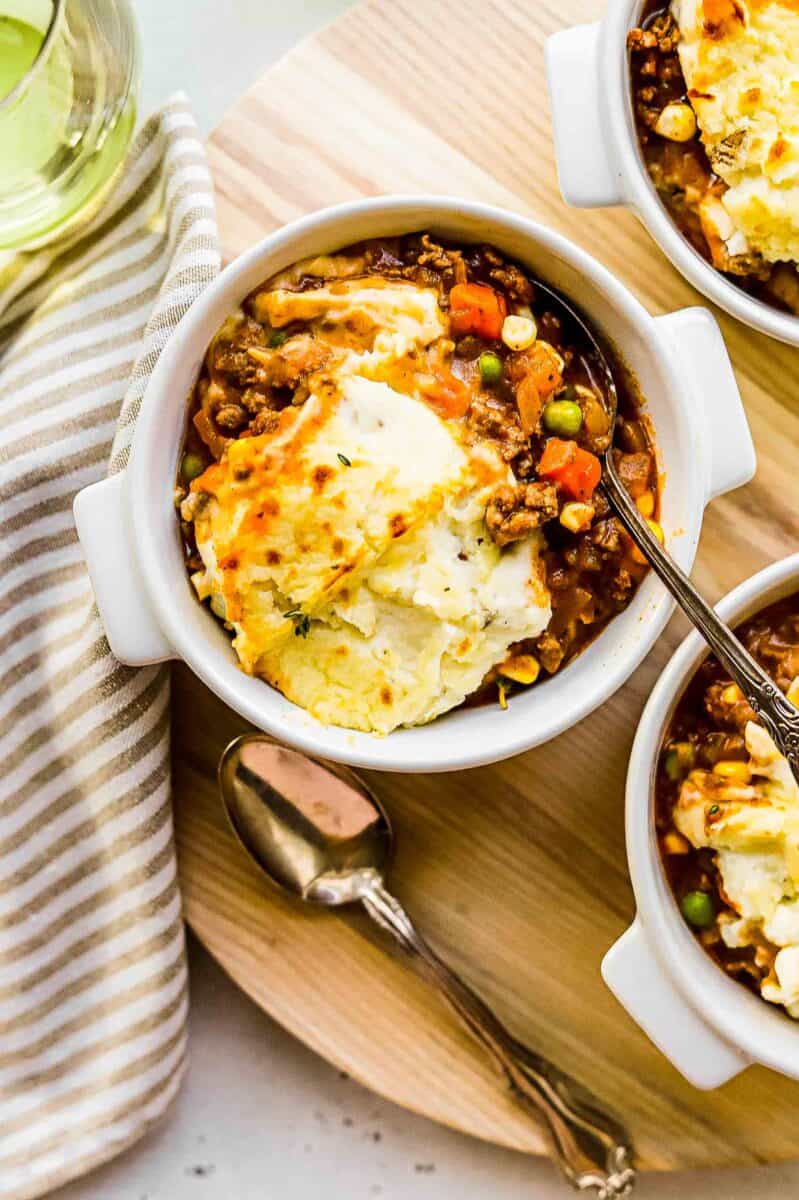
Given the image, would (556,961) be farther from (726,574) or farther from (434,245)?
(434,245)

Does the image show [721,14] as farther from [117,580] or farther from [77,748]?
[77,748]

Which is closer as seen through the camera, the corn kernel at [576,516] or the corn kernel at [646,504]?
the corn kernel at [576,516]

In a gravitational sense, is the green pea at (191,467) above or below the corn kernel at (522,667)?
above

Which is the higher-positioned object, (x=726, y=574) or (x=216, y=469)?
(x=216, y=469)

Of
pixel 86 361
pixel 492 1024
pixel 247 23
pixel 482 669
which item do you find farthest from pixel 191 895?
pixel 247 23

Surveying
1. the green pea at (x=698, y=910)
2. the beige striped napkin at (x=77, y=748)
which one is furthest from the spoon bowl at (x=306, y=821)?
the green pea at (x=698, y=910)

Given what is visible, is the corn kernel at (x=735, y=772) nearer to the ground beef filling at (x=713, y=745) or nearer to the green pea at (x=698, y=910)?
the ground beef filling at (x=713, y=745)

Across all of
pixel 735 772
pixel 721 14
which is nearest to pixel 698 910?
pixel 735 772
